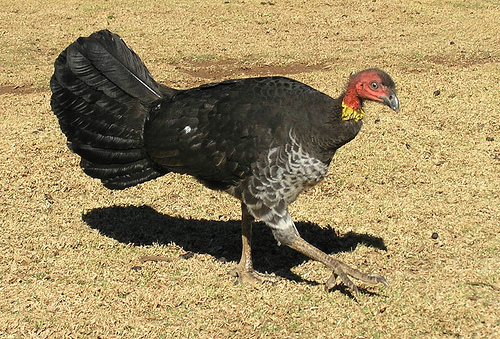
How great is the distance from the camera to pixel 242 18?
590 inches

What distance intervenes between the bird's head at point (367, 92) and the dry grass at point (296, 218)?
155cm

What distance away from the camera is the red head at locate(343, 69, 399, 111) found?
17.3 ft

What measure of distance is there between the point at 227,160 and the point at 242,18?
9947 mm

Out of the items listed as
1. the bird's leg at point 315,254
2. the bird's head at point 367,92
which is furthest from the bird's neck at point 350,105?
the bird's leg at point 315,254

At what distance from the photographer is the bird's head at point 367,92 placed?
5.28 metres

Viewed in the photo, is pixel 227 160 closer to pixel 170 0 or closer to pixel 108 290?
pixel 108 290

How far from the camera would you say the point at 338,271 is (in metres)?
5.54

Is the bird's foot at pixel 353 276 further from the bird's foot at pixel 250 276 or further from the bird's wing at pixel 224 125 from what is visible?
the bird's wing at pixel 224 125

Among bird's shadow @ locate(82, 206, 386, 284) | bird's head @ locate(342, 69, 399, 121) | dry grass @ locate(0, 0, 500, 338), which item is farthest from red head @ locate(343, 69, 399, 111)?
bird's shadow @ locate(82, 206, 386, 284)

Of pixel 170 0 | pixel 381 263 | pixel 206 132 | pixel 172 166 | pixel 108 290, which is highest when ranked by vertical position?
pixel 206 132

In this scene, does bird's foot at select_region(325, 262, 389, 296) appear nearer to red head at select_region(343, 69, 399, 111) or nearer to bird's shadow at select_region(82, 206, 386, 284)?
bird's shadow at select_region(82, 206, 386, 284)

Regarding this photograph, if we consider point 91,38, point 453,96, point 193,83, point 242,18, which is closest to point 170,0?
point 242,18

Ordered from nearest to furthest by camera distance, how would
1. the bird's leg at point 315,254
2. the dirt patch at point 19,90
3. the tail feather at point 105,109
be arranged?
the bird's leg at point 315,254
the tail feather at point 105,109
the dirt patch at point 19,90

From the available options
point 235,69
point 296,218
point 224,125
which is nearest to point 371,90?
point 224,125
